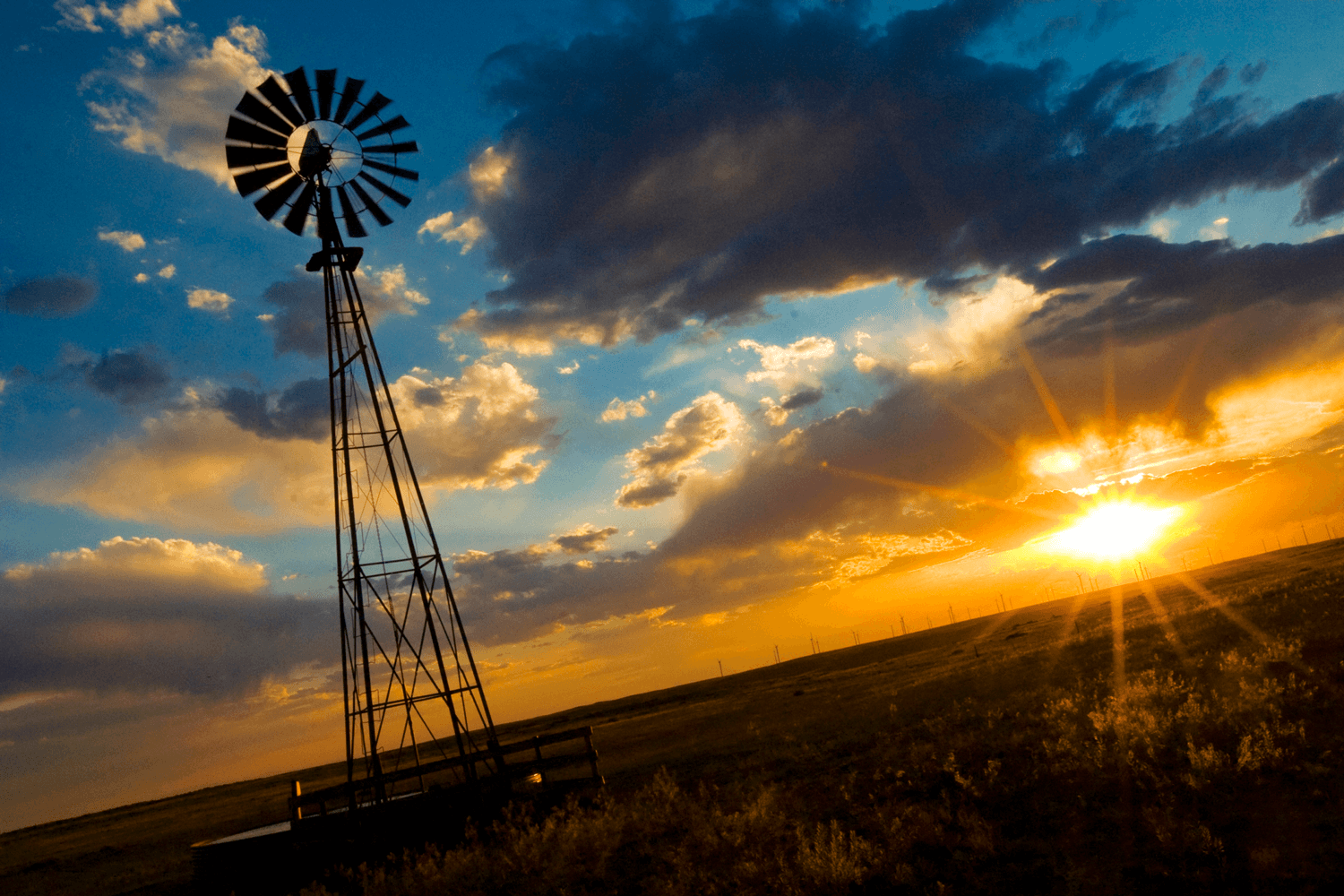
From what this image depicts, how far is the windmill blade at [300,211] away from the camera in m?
22.4

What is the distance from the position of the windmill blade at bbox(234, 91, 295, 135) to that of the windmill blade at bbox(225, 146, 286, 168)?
58 cm

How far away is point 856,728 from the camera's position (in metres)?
22.7

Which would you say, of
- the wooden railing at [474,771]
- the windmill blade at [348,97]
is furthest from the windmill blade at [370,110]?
the wooden railing at [474,771]

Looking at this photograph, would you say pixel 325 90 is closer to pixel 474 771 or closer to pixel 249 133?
pixel 249 133

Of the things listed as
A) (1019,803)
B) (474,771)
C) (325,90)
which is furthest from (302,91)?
(1019,803)

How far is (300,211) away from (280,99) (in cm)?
302

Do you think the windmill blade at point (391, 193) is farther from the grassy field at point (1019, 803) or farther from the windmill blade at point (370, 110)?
the grassy field at point (1019, 803)

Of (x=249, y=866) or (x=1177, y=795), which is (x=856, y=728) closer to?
(x=1177, y=795)

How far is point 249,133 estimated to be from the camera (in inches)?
832

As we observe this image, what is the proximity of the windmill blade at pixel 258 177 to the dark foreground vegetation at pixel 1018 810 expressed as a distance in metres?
18.1

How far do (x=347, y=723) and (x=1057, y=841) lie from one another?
16766 mm

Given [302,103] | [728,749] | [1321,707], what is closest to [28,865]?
[728,749]

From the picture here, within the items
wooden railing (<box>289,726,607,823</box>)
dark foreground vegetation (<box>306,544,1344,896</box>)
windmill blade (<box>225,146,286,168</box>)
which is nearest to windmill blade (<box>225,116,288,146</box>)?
windmill blade (<box>225,146,286,168</box>)

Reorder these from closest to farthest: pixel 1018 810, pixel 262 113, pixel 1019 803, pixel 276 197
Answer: pixel 1018 810, pixel 1019 803, pixel 262 113, pixel 276 197
